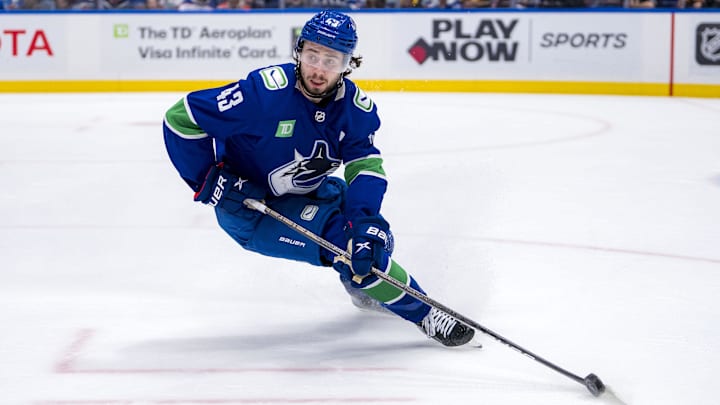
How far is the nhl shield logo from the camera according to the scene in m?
9.93

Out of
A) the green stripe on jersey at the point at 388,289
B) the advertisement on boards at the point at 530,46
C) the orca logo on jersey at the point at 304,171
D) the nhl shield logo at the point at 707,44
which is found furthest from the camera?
the advertisement on boards at the point at 530,46

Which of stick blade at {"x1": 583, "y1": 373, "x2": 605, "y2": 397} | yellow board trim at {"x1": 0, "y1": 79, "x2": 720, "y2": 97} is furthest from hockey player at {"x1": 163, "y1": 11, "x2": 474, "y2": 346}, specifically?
yellow board trim at {"x1": 0, "y1": 79, "x2": 720, "y2": 97}

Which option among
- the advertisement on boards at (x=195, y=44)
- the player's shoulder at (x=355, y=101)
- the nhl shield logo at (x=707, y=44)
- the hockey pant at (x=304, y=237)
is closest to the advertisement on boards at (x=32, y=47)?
the advertisement on boards at (x=195, y=44)

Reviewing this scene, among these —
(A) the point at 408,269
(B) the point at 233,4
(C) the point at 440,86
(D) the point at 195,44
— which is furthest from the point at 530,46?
(A) the point at 408,269

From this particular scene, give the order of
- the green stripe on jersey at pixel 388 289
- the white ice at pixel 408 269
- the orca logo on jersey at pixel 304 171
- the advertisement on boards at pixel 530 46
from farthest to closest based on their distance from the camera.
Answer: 1. the advertisement on boards at pixel 530 46
2. the orca logo on jersey at pixel 304 171
3. the green stripe on jersey at pixel 388 289
4. the white ice at pixel 408 269

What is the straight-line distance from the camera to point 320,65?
2.68 meters

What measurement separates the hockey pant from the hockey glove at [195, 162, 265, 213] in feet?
0.21

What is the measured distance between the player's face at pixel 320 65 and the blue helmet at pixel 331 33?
19mm

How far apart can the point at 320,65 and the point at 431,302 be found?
0.75 meters

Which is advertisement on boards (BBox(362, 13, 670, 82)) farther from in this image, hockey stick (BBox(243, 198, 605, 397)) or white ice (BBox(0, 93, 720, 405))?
hockey stick (BBox(243, 198, 605, 397))

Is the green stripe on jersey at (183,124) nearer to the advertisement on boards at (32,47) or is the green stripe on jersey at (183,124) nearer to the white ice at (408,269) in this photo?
the white ice at (408,269)

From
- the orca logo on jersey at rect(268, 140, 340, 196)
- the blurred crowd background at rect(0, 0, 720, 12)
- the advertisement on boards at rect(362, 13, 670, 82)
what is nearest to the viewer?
the orca logo on jersey at rect(268, 140, 340, 196)

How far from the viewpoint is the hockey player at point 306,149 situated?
8.88ft

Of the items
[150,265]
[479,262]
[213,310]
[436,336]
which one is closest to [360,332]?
[436,336]
